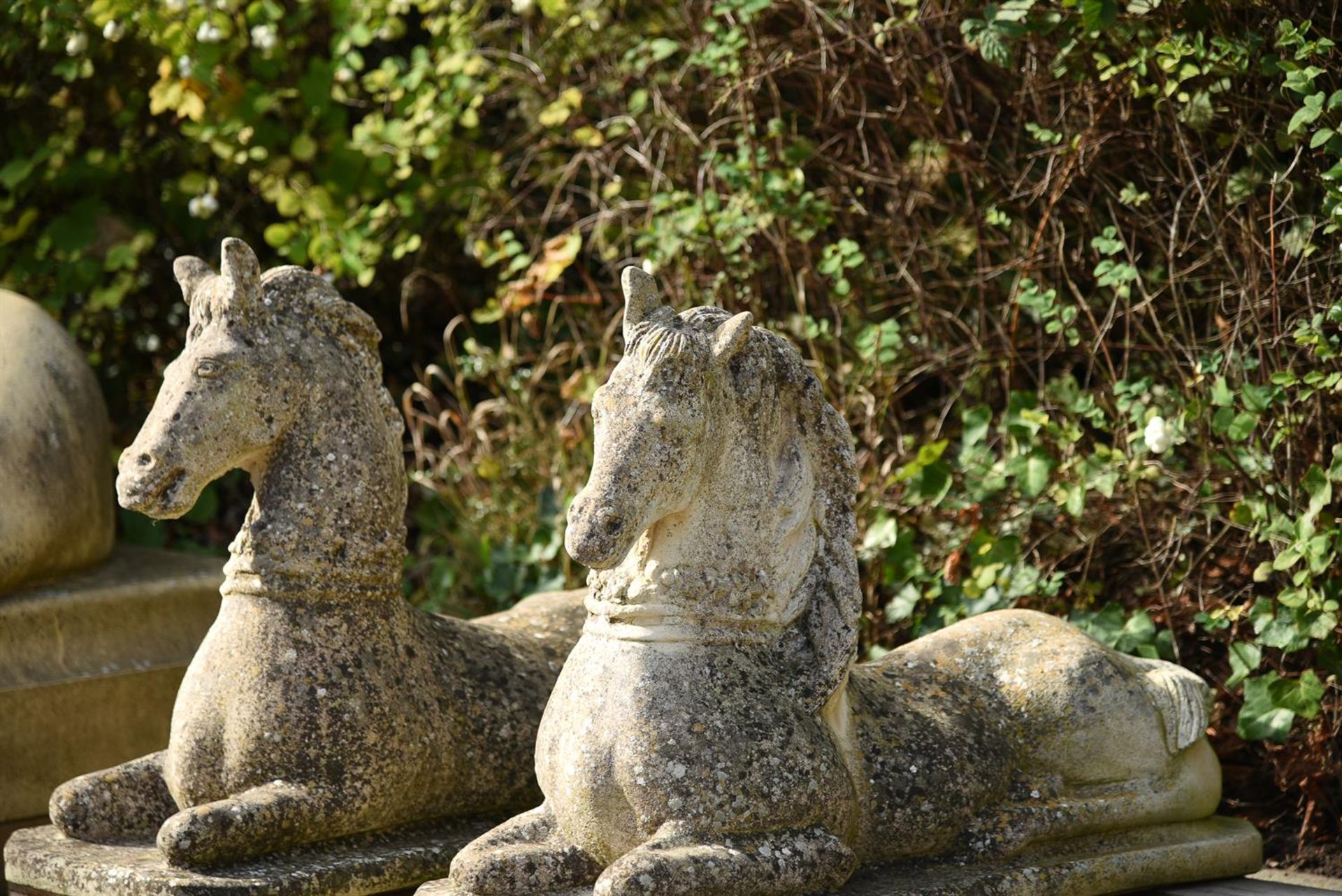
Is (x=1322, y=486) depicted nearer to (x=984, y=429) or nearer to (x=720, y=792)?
(x=984, y=429)

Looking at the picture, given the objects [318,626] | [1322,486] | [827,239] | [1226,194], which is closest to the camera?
[318,626]

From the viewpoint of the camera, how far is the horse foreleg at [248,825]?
2926mm

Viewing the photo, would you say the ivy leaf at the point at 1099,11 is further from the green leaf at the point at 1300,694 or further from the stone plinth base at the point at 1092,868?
the stone plinth base at the point at 1092,868

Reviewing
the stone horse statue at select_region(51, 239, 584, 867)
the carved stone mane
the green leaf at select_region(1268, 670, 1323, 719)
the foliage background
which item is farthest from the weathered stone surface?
the green leaf at select_region(1268, 670, 1323, 719)

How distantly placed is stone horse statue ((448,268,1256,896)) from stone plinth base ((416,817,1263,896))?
2cm

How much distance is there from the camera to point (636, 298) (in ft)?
8.75

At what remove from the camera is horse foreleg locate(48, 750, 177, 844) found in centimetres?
324

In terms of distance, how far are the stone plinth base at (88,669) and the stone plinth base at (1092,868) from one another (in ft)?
6.06

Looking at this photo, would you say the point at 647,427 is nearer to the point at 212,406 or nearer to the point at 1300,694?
the point at 212,406

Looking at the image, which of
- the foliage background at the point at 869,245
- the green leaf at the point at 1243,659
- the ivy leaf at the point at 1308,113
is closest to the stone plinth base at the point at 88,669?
the foliage background at the point at 869,245

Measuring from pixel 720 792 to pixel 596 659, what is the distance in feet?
0.95

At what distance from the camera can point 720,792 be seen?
2588 millimetres

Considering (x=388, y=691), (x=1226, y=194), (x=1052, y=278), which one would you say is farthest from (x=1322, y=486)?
(x=388, y=691)

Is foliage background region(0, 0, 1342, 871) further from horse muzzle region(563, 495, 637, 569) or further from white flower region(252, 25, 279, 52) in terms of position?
horse muzzle region(563, 495, 637, 569)
